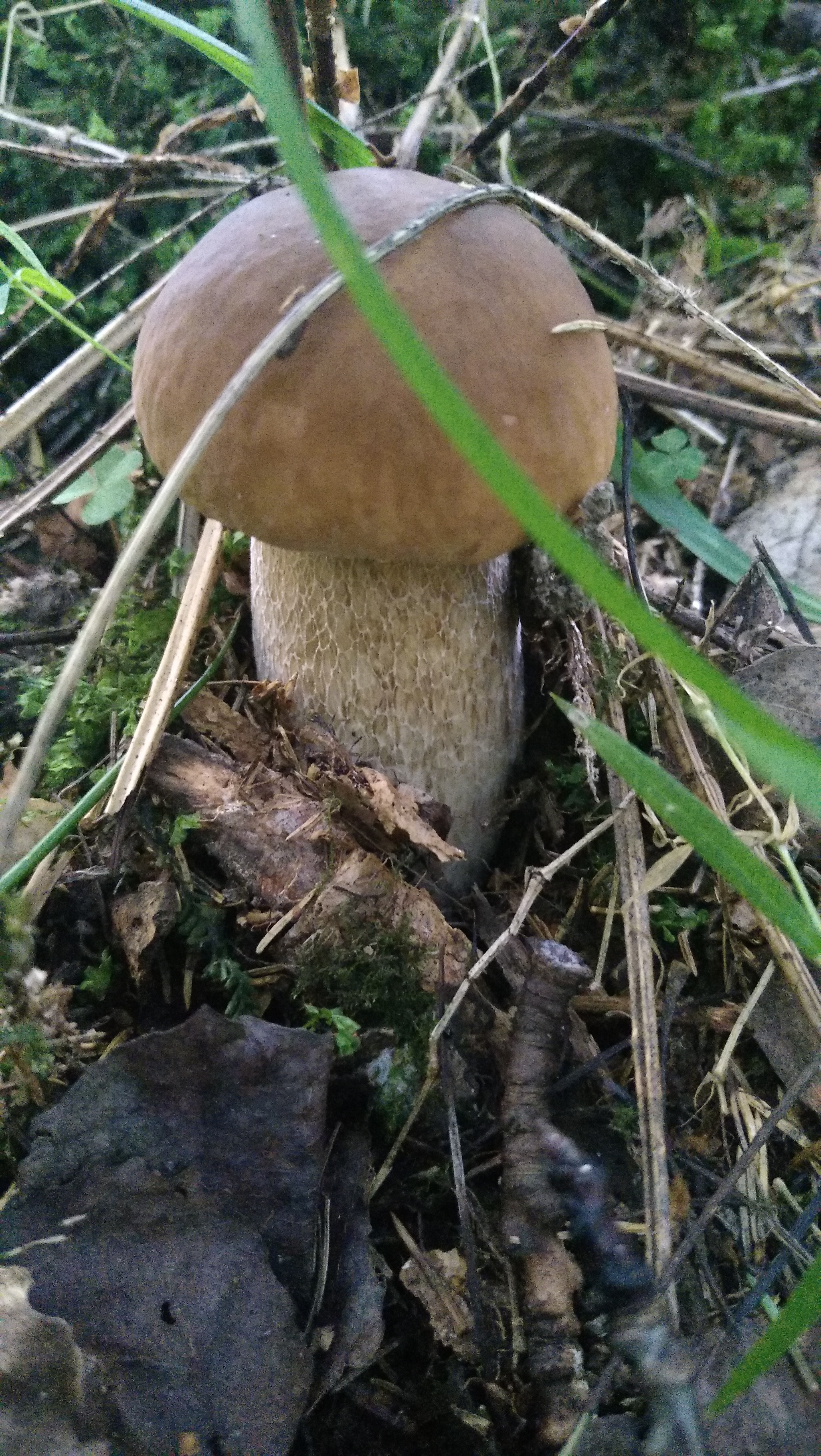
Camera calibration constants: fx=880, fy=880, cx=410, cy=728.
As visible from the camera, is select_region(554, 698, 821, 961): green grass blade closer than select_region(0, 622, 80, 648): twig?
Yes

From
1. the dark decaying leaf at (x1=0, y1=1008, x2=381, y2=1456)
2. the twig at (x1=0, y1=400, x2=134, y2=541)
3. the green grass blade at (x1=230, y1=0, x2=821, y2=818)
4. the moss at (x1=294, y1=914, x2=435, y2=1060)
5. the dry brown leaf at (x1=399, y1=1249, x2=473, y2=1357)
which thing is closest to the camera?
the green grass blade at (x1=230, y1=0, x2=821, y2=818)

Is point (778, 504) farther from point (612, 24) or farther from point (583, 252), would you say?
point (612, 24)

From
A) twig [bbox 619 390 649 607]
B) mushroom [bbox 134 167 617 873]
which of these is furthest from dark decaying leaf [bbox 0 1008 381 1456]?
twig [bbox 619 390 649 607]

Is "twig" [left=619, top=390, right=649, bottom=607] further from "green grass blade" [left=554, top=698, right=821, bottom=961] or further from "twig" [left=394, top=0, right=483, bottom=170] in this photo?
"green grass blade" [left=554, top=698, right=821, bottom=961]

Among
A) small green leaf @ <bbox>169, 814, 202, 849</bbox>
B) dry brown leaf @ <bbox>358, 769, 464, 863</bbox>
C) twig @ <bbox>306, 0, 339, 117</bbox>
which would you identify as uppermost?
twig @ <bbox>306, 0, 339, 117</bbox>

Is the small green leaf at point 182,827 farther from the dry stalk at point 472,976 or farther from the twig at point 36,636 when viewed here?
the twig at point 36,636

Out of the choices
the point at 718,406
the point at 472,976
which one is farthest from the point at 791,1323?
the point at 718,406

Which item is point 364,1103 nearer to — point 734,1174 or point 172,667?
point 734,1174
